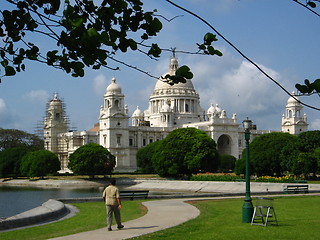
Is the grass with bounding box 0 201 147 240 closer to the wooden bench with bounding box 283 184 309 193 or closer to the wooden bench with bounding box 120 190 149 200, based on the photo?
the wooden bench with bounding box 120 190 149 200

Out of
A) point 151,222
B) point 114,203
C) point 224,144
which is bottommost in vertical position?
point 151,222

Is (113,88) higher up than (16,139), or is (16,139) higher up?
(113,88)

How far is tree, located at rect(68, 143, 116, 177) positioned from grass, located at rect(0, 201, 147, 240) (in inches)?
2120

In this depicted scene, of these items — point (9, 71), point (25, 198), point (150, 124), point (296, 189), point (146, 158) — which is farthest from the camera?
point (150, 124)

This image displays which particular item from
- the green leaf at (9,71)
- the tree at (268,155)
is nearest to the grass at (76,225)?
the green leaf at (9,71)

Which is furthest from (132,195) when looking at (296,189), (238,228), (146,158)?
(146,158)

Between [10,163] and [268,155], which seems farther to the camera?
[10,163]

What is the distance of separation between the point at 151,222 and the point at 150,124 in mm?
120817

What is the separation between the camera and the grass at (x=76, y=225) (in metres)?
16.4

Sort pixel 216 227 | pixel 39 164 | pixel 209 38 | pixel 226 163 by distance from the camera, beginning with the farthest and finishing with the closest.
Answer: pixel 226 163 < pixel 39 164 < pixel 216 227 < pixel 209 38

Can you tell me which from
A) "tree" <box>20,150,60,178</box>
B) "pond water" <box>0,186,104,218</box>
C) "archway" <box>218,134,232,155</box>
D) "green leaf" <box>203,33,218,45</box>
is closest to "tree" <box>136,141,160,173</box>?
"tree" <box>20,150,60,178</box>

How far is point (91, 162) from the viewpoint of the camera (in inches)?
3110

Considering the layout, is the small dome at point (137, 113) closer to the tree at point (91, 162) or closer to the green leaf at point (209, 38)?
the tree at point (91, 162)

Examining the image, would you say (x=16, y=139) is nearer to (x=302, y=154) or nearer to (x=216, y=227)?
(x=302, y=154)
